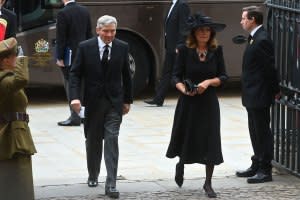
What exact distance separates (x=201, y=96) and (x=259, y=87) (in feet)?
2.33

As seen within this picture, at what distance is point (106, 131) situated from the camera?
29.0ft

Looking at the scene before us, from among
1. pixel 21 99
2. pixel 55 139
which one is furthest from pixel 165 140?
pixel 21 99

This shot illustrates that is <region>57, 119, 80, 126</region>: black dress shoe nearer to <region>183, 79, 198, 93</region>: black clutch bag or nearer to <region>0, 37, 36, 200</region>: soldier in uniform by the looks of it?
<region>183, 79, 198, 93</region>: black clutch bag

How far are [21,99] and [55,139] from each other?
4580 mm

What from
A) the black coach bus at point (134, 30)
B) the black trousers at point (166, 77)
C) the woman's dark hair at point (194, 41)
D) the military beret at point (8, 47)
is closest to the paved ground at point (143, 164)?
the black trousers at point (166, 77)

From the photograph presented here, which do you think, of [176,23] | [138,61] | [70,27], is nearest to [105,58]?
[70,27]

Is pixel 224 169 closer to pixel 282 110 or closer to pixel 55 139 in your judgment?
pixel 282 110

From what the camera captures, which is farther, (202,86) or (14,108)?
(202,86)

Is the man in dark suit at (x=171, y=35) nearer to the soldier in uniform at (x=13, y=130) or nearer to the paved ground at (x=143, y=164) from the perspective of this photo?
the paved ground at (x=143, y=164)

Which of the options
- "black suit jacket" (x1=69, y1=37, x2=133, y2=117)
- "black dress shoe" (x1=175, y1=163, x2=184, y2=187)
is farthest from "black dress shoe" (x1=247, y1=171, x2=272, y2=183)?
"black suit jacket" (x1=69, y1=37, x2=133, y2=117)

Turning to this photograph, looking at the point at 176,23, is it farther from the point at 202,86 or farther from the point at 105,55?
the point at 202,86

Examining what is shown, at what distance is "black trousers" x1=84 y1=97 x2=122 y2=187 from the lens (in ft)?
28.7

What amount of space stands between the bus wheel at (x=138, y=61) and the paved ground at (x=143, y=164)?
3.00 ft

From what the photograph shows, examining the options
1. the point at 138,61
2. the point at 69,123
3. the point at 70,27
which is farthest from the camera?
the point at 138,61
